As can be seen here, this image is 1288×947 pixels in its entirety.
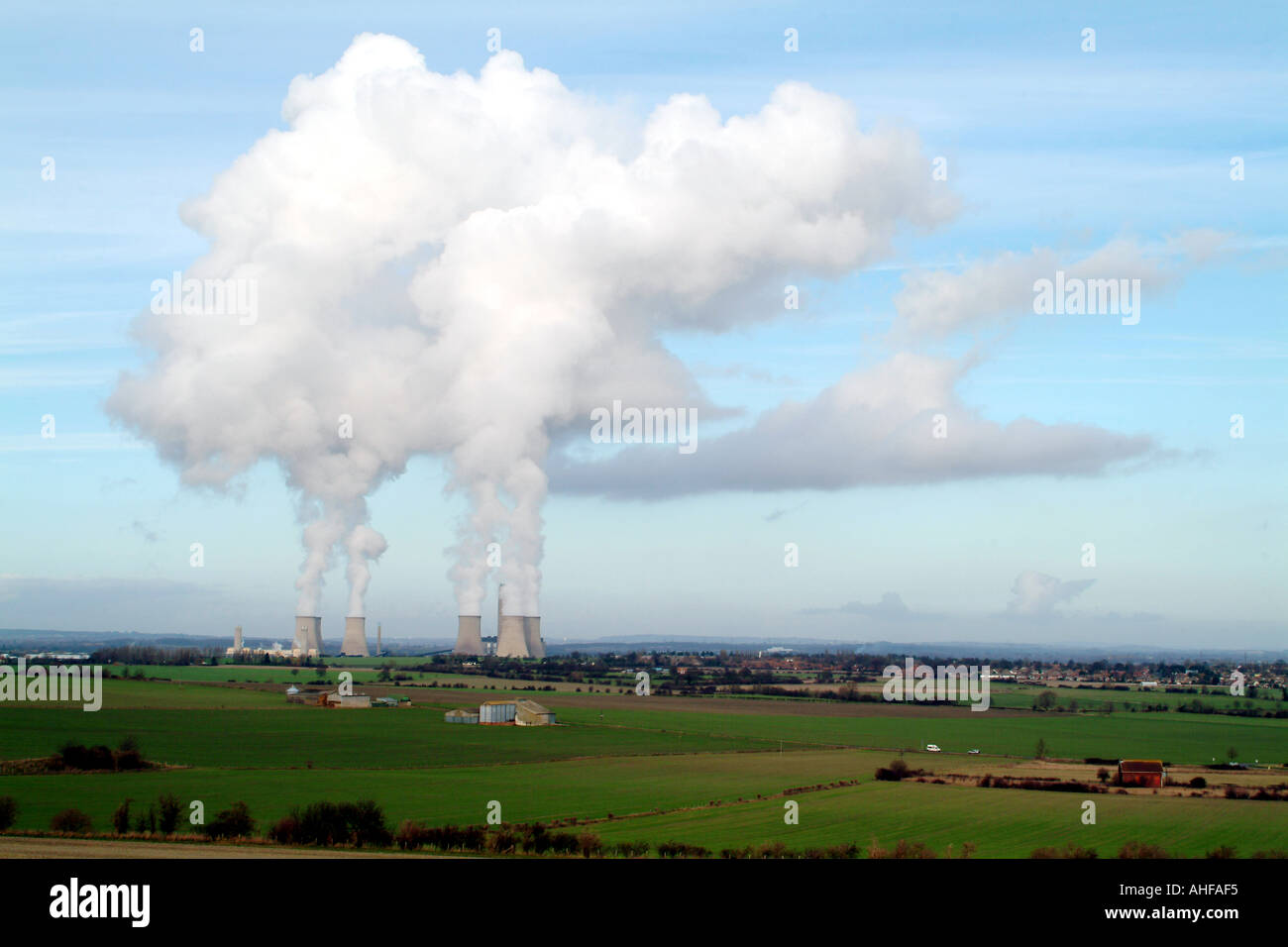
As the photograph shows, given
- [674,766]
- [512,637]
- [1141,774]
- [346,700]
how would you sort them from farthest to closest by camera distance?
[512,637] → [346,700] → [674,766] → [1141,774]

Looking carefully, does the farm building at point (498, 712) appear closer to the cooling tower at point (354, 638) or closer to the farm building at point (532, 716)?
the farm building at point (532, 716)

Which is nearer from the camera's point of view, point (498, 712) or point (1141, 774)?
point (1141, 774)

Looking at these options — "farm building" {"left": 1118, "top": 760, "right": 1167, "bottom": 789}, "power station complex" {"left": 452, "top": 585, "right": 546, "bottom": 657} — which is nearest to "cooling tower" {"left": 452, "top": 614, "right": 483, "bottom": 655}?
"power station complex" {"left": 452, "top": 585, "right": 546, "bottom": 657}

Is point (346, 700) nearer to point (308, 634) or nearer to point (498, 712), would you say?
point (498, 712)

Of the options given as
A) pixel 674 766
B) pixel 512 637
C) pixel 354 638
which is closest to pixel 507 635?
pixel 512 637
